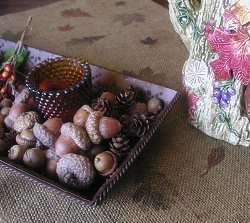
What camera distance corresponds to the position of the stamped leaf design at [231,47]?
1.07 feet

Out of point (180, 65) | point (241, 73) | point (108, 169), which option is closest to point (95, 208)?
point (108, 169)

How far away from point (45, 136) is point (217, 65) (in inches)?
7.3

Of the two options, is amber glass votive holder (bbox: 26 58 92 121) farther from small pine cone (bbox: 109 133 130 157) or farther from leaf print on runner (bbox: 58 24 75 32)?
leaf print on runner (bbox: 58 24 75 32)

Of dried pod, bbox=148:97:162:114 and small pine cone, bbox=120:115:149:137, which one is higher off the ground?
small pine cone, bbox=120:115:149:137

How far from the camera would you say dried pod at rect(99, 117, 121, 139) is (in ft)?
1.13

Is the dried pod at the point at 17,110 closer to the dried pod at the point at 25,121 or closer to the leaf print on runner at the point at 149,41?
Answer: the dried pod at the point at 25,121

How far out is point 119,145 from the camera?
345 mm

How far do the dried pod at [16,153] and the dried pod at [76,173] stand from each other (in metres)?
0.05

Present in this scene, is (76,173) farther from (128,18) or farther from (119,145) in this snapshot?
(128,18)

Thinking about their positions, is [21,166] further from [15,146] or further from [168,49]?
[168,49]

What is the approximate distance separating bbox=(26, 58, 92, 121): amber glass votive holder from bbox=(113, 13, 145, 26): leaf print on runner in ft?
0.94

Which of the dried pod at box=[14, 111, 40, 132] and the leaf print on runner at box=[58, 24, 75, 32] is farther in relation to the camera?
the leaf print on runner at box=[58, 24, 75, 32]

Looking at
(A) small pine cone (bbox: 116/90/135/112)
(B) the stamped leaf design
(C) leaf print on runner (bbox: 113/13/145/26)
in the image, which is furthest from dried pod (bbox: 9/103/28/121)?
(C) leaf print on runner (bbox: 113/13/145/26)

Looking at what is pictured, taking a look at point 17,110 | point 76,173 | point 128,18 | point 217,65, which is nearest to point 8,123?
point 17,110
